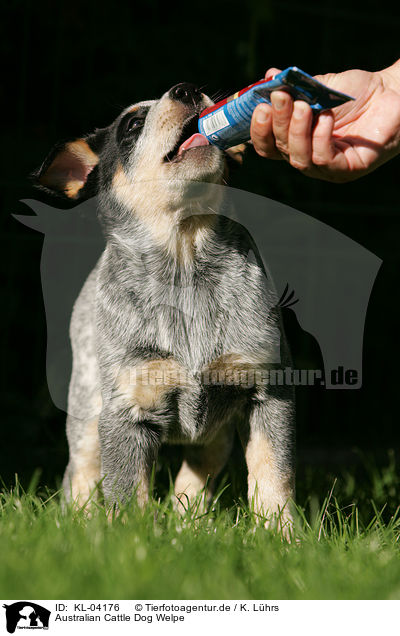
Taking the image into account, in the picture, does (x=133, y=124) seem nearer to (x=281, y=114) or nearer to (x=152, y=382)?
(x=281, y=114)

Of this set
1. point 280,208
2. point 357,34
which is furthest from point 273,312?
point 357,34

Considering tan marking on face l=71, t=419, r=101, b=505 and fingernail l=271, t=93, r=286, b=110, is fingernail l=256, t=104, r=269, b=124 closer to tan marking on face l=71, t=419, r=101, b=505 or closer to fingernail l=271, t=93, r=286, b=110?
fingernail l=271, t=93, r=286, b=110

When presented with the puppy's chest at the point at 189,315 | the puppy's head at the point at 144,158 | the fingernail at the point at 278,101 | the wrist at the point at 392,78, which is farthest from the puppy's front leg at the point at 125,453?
the wrist at the point at 392,78

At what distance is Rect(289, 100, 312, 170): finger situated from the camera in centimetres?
248

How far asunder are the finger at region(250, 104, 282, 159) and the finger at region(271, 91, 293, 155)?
0.02 meters

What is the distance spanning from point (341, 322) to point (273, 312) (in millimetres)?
1883

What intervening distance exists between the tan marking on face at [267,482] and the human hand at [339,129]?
3.51 feet

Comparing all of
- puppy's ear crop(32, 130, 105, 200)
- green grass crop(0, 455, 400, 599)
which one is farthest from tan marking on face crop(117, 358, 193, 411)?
puppy's ear crop(32, 130, 105, 200)

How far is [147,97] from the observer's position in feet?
17.1

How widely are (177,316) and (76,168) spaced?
97 cm

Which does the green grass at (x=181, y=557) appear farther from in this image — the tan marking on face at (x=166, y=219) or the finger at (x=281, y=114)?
the finger at (x=281, y=114)

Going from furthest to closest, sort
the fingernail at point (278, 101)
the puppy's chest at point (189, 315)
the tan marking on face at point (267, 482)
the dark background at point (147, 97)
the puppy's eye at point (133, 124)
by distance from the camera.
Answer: the dark background at point (147, 97), the puppy's eye at point (133, 124), the puppy's chest at point (189, 315), the tan marking on face at point (267, 482), the fingernail at point (278, 101)

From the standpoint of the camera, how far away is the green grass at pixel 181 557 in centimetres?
190

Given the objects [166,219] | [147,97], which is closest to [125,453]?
[166,219]
